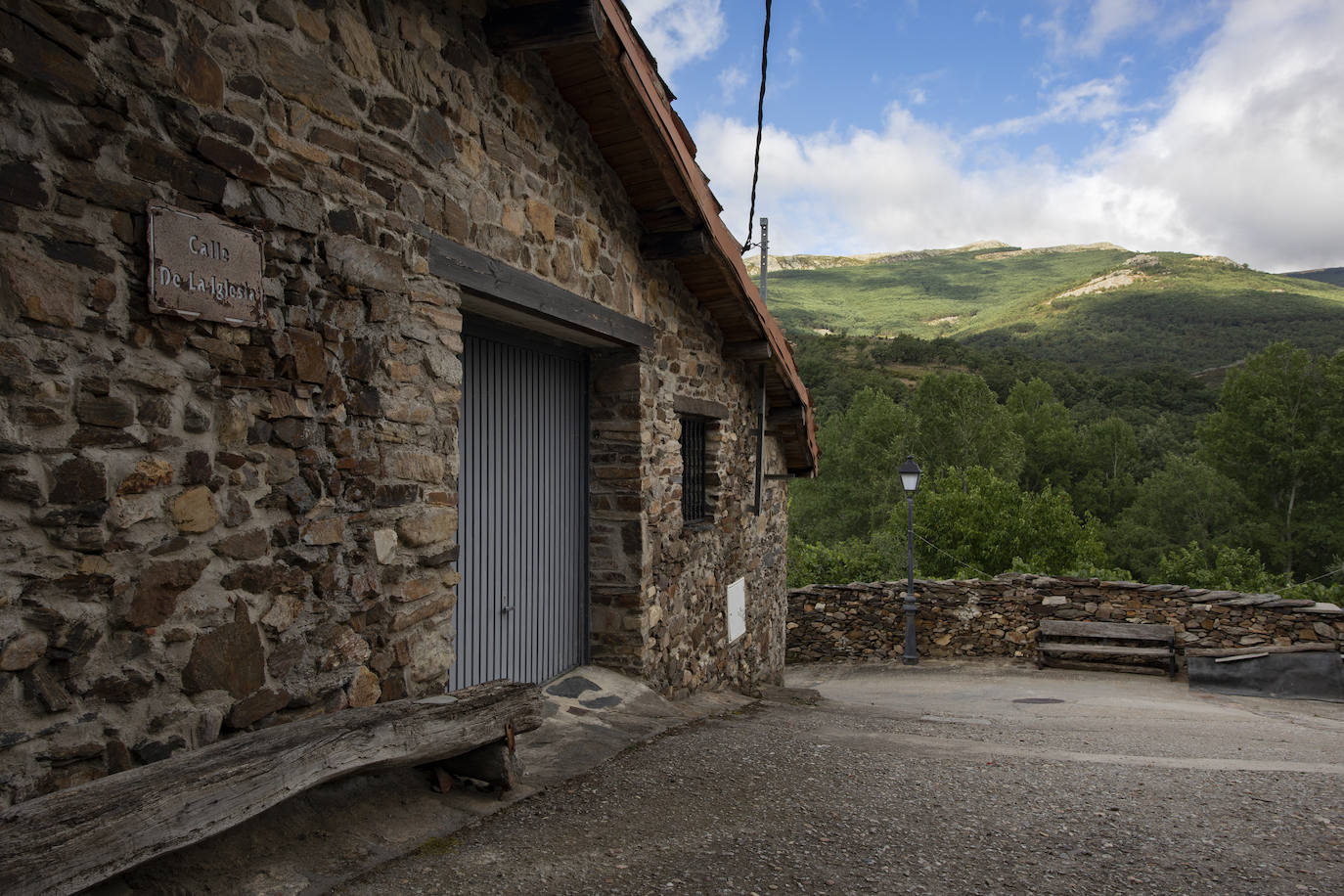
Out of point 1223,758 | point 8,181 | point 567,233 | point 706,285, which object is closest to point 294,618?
point 8,181

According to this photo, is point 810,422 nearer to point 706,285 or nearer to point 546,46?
point 706,285

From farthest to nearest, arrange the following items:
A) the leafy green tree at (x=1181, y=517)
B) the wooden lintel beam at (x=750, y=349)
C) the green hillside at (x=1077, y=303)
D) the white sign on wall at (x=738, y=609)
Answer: the green hillside at (x=1077, y=303)
the leafy green tree at (x=1181, y=517)
the white sign on wall at (x=738, y=609)
the wooden lintel beam at (x=750, y=349)

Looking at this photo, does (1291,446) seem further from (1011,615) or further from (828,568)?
(1011,615)

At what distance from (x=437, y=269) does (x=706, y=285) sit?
9.52 ft

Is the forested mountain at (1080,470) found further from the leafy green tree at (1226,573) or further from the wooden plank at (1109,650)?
the wooden plank at (1109,650)

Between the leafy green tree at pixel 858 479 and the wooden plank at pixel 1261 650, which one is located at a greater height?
the leafy green tree at pixel 858 479

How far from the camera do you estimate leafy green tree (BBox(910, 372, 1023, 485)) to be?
3106 cm

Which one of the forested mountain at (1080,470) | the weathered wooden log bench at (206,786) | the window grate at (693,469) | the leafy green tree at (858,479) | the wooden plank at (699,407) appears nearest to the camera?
the weathered wooden log bench at (206,786)

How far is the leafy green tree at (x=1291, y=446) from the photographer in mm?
26766

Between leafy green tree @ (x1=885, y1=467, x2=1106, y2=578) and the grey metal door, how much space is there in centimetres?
1689

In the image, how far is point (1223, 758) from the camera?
17.9 ft

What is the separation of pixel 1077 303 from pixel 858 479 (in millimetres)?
70101

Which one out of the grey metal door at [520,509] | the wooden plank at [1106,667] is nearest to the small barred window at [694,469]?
the grey metal door at [520,509]

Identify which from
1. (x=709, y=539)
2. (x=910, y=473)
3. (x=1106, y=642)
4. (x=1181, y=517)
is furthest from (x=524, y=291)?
(x=1181, y=517)
